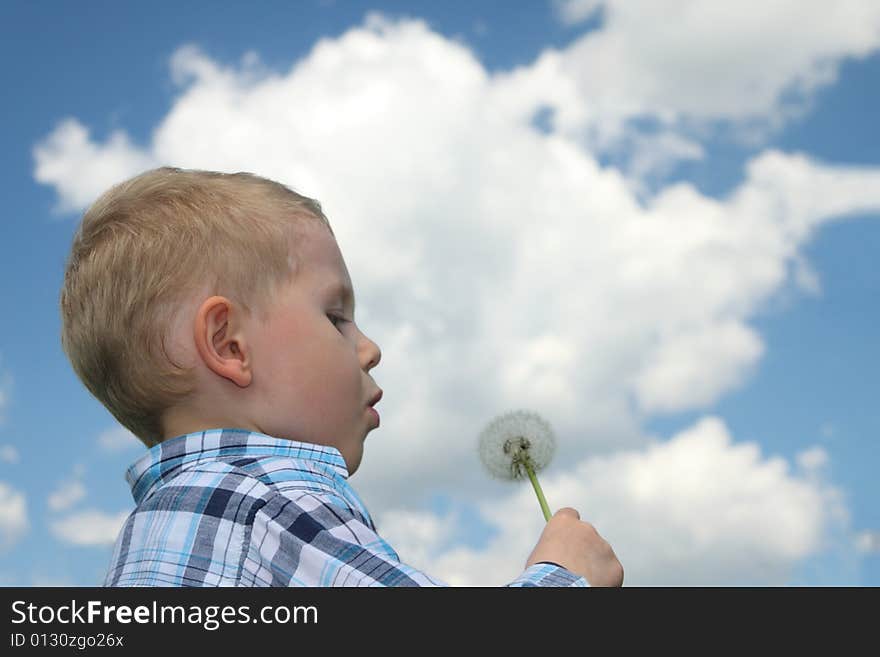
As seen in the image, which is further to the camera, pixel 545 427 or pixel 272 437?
pixel 545 427

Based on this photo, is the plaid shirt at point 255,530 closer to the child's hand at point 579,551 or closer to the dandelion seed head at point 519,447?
the child's hand at point 579,551

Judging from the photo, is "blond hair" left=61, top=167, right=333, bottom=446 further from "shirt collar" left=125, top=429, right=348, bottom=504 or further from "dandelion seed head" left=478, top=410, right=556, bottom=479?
"dandelion seed head" left=478, top=410, right=556, bottom=479

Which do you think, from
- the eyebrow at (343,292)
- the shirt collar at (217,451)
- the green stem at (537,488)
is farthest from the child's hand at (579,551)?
the eyebrow at (343,292)

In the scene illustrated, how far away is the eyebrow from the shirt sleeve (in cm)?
56

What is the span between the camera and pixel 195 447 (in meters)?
1.87

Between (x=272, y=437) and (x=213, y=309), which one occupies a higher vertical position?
(x=213, y=309)

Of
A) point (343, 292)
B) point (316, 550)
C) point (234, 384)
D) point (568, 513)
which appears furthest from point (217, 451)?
point (568, 513)

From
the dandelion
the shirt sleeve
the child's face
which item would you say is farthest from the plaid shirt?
the dandelion
